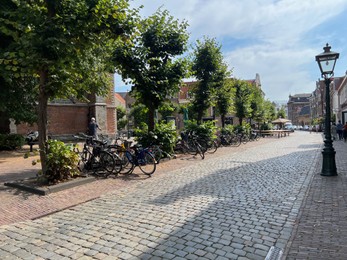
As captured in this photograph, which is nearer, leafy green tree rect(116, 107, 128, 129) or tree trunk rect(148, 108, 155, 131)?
tree trunk rect(148, 108, 155, 131)

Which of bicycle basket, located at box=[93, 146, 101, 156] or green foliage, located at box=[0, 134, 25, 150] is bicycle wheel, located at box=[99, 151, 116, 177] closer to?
bicycle basket, located at box=[93, 146, 101, 156]

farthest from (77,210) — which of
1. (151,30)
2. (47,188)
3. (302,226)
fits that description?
(151,30)

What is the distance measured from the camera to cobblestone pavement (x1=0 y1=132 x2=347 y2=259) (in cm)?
363

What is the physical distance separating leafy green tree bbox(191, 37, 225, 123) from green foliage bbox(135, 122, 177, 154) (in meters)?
5.27

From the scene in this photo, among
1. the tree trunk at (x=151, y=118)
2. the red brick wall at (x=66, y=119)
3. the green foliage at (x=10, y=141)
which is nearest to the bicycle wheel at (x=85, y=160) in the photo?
the tree trunk at (x=151, y=118)

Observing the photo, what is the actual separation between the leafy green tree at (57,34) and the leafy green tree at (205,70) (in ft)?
31.6

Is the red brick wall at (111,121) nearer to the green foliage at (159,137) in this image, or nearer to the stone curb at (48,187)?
the green foliage at (159,137)

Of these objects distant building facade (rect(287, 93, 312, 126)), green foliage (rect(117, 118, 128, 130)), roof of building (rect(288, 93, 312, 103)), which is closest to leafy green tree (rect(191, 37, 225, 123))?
green foliage (rect(117, 118, 128, 130))

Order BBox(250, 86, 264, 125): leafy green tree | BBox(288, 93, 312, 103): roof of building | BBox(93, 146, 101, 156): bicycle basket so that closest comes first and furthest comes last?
1. BBox(93, 146, 101, 156): bicycle basket
2. BBox(250, 86, 264, 125): leafy green tree
3. BBox(288, 93, 312, 103): roof of building

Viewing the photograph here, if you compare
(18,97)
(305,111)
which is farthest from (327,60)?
(305,111)

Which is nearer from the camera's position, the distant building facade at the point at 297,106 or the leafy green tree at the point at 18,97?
the leafy green tree at the point at 18,97

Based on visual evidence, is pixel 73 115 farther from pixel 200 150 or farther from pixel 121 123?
pixel 121 123

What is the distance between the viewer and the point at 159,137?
38.4 feet

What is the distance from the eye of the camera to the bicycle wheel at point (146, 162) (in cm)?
870
